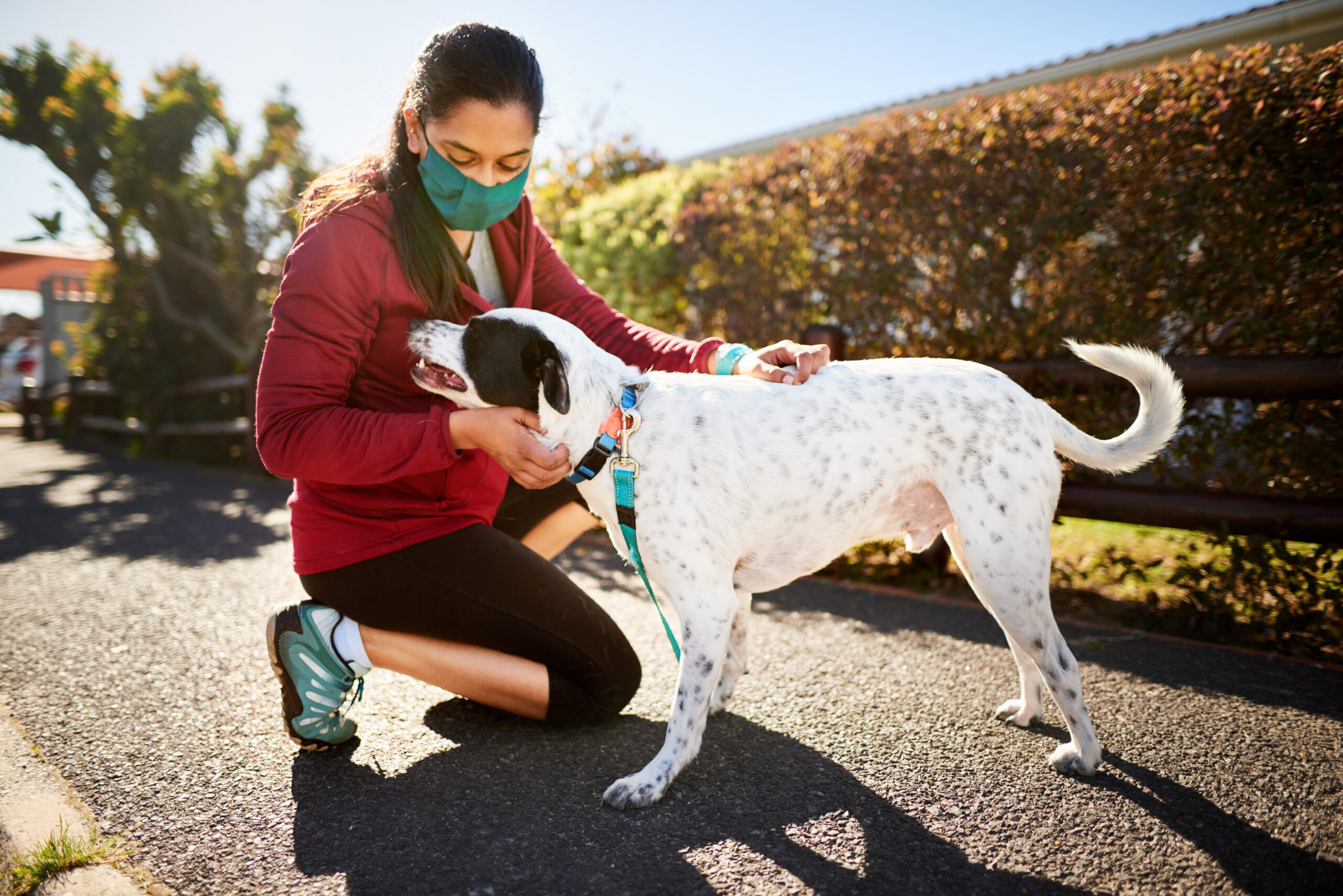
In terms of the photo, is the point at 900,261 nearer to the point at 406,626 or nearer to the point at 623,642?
the point at 623,642

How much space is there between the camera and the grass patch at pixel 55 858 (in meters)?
1.64

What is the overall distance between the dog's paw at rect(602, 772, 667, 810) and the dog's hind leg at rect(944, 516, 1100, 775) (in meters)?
1.06

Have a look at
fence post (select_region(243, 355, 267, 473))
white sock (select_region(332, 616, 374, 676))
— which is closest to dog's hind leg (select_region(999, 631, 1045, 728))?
white sock (select_region(332, 616, 374, 676))

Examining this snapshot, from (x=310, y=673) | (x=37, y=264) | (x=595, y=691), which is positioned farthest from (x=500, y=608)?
(x=37, y=264)

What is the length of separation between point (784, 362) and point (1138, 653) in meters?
2.03

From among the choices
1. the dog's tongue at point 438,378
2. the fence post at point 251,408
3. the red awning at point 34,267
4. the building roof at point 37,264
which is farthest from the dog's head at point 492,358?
the red awning at point 34,267

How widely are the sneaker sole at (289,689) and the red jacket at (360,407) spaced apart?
162mm

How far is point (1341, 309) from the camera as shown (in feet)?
9.93

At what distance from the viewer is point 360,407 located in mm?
2377

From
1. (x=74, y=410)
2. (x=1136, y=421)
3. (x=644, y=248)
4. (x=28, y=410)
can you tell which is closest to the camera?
(x=1136, y=421)

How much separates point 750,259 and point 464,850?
13.2 ft

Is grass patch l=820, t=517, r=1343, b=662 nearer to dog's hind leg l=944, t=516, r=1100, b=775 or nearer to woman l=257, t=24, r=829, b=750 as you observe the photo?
dog's hind leg l=944, t=516, r=1100, b=775

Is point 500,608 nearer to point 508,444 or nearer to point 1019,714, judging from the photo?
point 508,444

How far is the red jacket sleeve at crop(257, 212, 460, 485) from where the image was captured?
2.05 m
